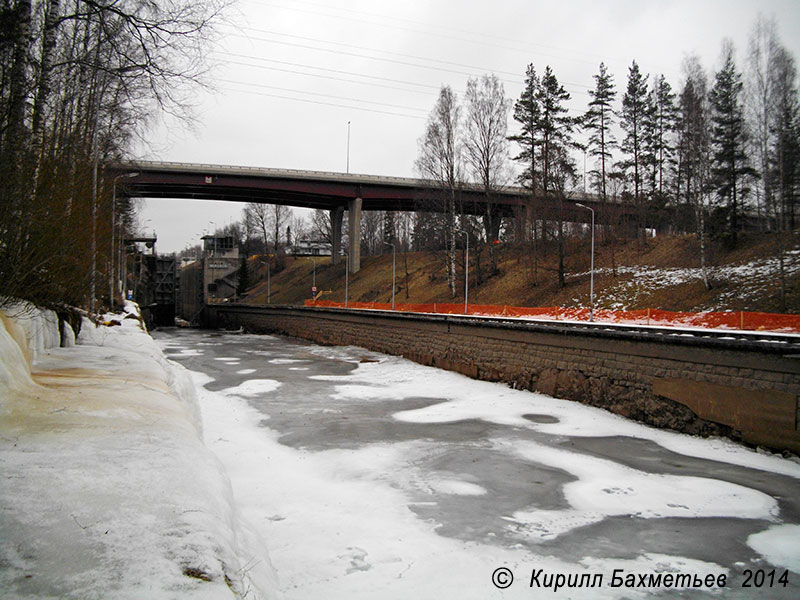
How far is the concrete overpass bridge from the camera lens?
52.5 meters

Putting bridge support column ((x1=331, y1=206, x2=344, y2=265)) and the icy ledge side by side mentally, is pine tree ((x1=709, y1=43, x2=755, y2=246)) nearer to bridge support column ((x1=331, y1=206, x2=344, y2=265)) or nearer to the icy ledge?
the icy ledge

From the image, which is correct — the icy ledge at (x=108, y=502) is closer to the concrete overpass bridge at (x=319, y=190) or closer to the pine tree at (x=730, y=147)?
the pine tree at (x=730, y=147)

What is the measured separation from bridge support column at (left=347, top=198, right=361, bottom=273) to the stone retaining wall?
34822mm

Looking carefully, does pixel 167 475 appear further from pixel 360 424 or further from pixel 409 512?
pixel 360 424

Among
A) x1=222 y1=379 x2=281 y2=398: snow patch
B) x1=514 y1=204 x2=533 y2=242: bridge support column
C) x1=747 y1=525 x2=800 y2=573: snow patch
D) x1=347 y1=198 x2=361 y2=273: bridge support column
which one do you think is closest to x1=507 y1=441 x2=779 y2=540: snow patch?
x1=747 y1=525 x2=800 y2=573: snow patch

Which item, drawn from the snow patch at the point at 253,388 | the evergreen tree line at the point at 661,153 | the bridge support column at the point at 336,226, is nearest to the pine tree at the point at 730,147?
the evergreen tree line at the point at 661,153

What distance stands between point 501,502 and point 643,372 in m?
9.15

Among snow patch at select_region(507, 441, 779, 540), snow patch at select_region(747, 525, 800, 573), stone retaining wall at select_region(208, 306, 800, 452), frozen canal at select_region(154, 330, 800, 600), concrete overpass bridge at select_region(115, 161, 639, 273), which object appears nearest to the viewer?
frozen canal at select_region(154, 330, 800, 600)

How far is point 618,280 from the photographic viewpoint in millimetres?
38000

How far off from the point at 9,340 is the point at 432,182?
45800 millimetres

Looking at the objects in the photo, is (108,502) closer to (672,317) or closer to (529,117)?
(672,317)

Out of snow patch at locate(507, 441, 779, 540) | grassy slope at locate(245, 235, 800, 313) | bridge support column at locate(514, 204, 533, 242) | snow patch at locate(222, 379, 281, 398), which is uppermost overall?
bridge support column at locate(514, 204, 533, 242)

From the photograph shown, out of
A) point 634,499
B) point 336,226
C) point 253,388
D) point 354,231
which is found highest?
point 336,226

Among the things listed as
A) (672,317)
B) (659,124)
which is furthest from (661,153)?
(672,317)
